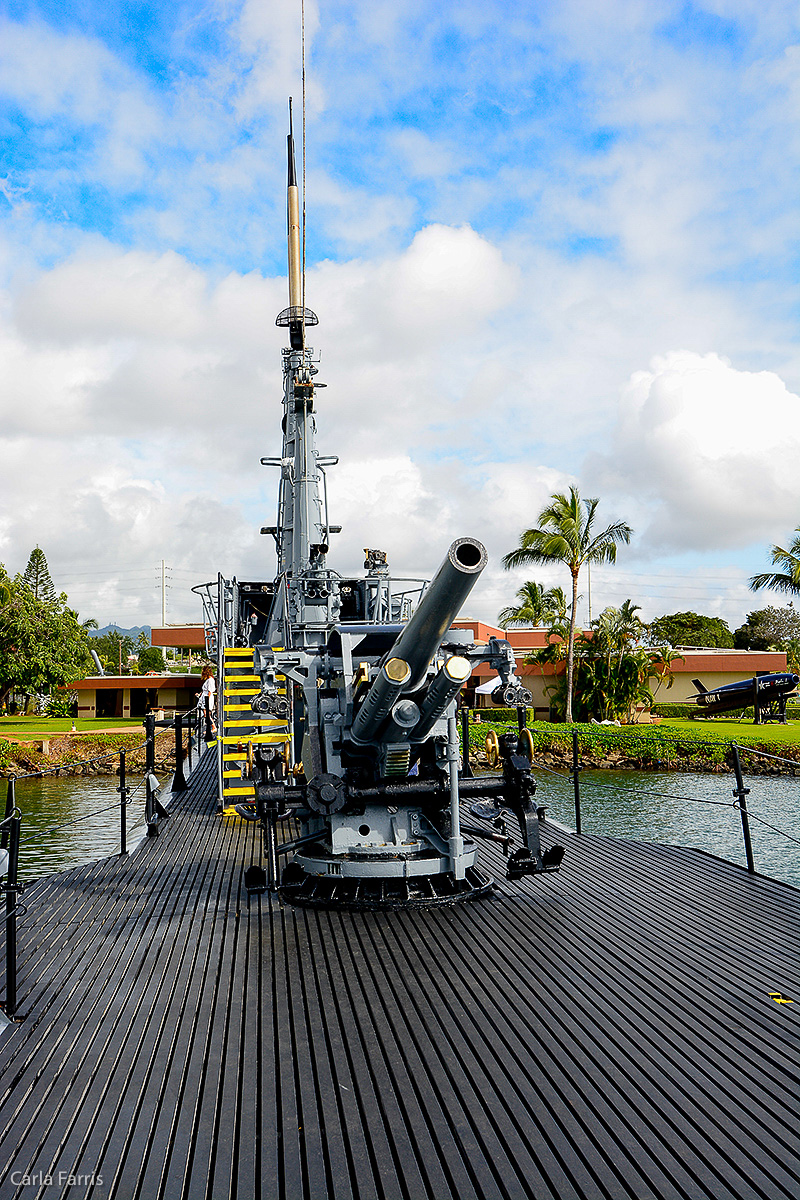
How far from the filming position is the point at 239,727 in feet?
37.4

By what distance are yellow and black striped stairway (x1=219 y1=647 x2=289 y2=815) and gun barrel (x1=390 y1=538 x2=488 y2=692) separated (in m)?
5.16

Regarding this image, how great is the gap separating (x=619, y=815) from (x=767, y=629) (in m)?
47.1

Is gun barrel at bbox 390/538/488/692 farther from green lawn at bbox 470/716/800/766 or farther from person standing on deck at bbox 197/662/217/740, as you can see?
green lawn at bbox 470/716/800/766

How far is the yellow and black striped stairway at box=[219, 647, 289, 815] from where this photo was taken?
35.8ft

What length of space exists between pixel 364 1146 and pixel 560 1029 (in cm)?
138

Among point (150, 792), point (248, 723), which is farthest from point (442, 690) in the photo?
point (248, 723)

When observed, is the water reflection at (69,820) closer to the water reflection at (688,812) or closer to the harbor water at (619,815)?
the harbor water at (619,815)

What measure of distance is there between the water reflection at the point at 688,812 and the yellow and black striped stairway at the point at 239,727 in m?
3.70

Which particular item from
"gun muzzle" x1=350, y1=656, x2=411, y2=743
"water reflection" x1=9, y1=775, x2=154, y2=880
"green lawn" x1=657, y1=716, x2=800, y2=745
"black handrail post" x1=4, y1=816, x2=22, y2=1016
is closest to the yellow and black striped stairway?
"water reflection" x1=9, y1=775, x2=154, y2=880

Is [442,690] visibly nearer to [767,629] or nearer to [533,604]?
[533,604]

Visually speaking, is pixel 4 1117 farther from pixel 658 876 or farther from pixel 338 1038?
pixel 658 876

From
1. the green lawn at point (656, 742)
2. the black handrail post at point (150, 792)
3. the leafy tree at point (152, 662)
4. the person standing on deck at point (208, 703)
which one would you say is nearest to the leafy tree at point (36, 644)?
the person standing on deck at point (208, 703)

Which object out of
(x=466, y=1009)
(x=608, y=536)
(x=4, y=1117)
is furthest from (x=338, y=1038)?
(x=608, y=536)

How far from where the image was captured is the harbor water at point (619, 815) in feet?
42.4
